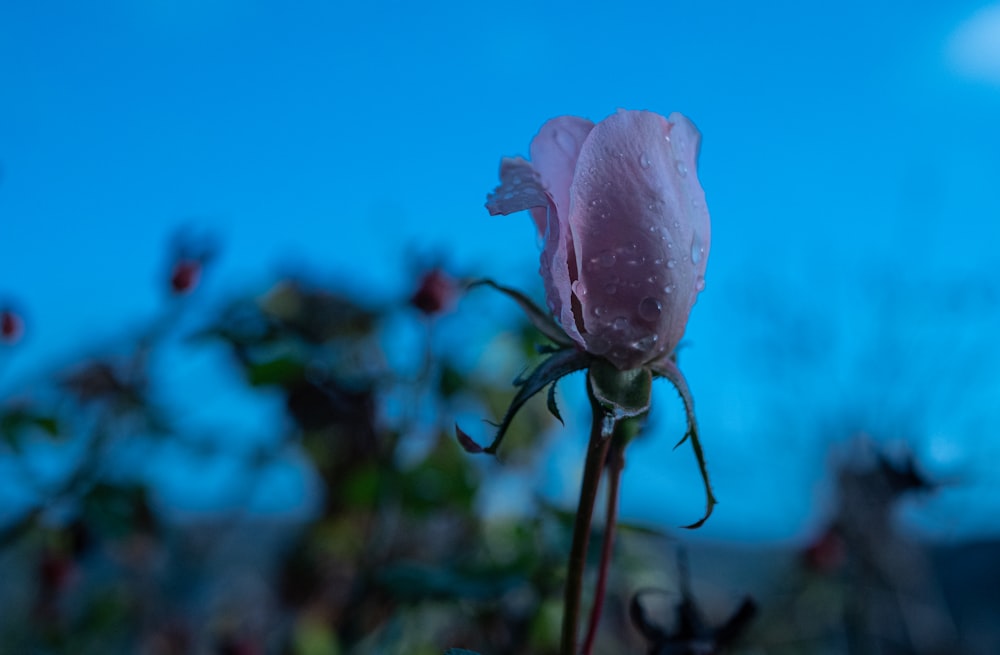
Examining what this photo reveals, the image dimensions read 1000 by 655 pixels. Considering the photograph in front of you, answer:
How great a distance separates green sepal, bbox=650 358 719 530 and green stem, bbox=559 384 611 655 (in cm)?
A: 4

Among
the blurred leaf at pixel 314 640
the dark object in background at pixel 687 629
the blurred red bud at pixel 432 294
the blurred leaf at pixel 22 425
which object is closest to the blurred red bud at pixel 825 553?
the blurred leaf at pixel 314 640

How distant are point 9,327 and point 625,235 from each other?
33.7 inches

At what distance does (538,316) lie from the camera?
46 centimetres

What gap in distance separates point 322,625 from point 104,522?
0.71 metres

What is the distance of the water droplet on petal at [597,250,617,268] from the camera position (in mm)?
415

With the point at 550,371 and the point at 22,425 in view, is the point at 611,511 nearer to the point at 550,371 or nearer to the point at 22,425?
the point at 550,371

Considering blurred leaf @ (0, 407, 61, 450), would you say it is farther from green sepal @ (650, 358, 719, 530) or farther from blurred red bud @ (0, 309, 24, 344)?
green sepal @ (650, 358, 719, 530)

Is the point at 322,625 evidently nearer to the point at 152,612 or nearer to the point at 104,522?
the point at 152,612

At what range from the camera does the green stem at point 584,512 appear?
404 mm

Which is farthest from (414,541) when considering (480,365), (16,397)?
(16,397)

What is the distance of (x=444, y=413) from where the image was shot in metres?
1.23

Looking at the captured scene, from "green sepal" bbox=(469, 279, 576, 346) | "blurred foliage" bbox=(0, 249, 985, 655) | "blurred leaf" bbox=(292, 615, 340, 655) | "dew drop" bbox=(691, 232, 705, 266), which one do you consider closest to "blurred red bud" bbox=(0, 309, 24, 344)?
"blurred foliage" bbox=(0, 249, 985, 655)

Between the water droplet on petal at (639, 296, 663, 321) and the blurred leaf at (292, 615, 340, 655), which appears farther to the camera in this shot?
the blurred leaf at (292, 615, 340, 655)

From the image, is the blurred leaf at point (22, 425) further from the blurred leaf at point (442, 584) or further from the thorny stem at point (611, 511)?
the thorny stem at point (611, 511)
